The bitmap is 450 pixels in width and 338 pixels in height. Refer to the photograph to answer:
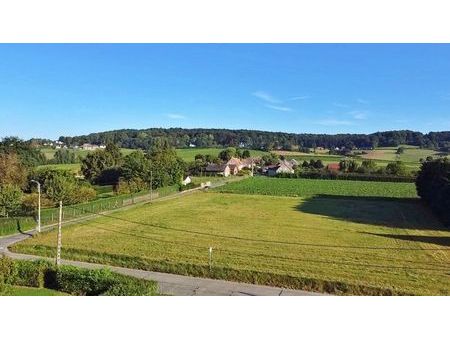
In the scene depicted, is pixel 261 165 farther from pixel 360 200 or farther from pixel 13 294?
pixel 13 294

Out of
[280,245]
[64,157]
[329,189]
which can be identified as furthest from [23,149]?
[280,245]

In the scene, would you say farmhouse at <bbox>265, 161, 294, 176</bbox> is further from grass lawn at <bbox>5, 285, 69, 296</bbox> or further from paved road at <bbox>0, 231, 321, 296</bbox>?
grass lawn at <bbox>5, 285, 69, 296</bbox>

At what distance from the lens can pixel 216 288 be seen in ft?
46.4

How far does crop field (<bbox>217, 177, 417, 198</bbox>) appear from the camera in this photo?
4825 cm

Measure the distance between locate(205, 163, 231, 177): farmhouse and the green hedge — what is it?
59.3 metres

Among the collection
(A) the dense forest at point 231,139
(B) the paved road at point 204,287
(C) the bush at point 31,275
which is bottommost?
(B) the paved road at point 204,287

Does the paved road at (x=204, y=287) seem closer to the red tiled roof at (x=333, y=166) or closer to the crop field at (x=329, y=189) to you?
the crop field at (x=329, y=189)

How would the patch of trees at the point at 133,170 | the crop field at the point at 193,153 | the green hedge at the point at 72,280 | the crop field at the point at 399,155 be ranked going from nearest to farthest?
the green hedge at the point at 72,280
the patch of trees at the point at 133,170
the crop field at the point at 399,155
the crop field at the point at 193,153

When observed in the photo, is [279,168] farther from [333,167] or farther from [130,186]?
[130,186]

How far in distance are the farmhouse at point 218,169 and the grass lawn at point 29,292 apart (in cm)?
5971

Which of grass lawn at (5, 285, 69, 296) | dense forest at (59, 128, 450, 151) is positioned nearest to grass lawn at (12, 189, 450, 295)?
grass lawn at (5, 285, 69, 296)

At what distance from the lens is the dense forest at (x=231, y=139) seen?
71706 mm

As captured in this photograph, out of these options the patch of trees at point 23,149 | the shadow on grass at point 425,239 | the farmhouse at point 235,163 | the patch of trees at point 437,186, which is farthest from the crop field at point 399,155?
the patch of trees at point 23,149

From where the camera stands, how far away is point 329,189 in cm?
5234
